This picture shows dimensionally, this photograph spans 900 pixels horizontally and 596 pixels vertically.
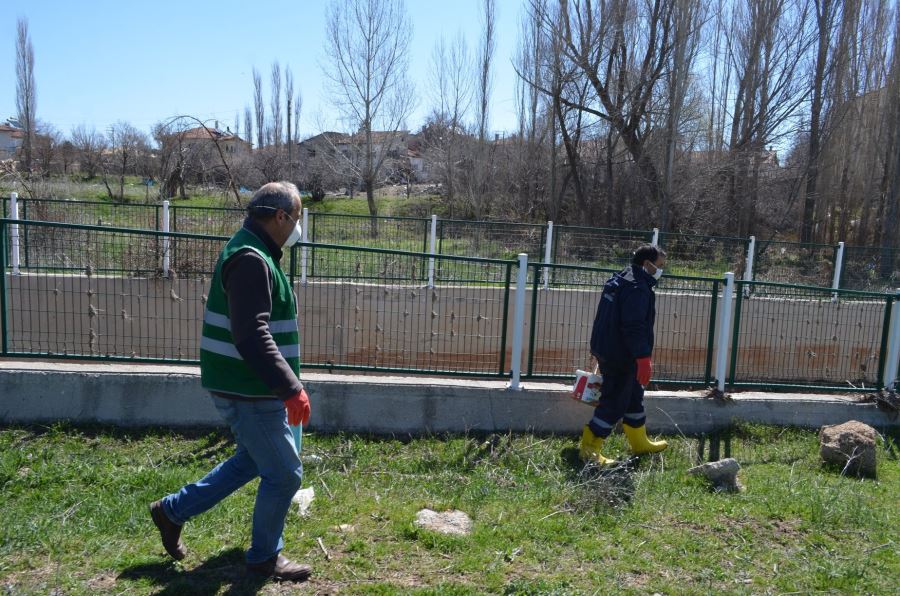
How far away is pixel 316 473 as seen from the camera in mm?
5180

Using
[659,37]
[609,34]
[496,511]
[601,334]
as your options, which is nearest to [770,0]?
[659,37]

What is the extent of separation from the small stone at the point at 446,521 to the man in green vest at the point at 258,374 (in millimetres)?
971

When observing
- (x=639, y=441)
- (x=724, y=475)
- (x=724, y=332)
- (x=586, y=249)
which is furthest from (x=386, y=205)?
(x=724, y=475)

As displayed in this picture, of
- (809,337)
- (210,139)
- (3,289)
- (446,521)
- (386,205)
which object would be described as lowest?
(446,521)

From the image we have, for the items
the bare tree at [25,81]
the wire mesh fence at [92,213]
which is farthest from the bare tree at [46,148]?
the wire mesh fence at [92,213]

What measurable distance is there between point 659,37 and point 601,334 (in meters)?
18.2

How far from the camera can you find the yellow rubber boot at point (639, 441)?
19.9 ft

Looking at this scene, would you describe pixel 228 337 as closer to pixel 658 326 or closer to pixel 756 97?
pixel 658 326

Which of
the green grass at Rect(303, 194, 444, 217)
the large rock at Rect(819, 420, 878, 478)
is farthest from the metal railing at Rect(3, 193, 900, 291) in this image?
the green grass at Rect(303, 194, 444, 217)

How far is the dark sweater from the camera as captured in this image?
310cm

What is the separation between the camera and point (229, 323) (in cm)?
326

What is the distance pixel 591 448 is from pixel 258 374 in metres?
3.48

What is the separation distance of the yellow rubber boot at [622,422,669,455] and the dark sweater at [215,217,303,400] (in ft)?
12.1

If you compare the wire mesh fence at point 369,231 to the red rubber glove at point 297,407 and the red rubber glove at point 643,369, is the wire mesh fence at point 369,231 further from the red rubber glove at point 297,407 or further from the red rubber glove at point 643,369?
the red rubber glove at point 297,407
